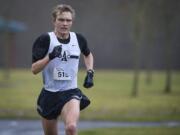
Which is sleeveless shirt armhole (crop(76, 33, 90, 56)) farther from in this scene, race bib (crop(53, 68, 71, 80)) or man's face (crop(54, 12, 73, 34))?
race bib (crop(53, 68, 71, 80))

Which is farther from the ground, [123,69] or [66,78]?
[66,78]

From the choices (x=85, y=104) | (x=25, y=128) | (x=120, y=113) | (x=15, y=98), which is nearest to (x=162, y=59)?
(x=15, y=98)

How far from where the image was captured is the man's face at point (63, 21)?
766 centimetres

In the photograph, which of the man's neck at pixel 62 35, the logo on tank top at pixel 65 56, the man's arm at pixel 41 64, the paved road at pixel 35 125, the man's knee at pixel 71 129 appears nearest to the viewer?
the man's knee at pixel 71 129

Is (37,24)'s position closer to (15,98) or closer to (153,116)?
(15,98)

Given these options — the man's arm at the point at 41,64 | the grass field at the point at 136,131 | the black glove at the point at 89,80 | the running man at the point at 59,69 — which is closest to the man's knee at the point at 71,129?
the running man at the point at 59,69

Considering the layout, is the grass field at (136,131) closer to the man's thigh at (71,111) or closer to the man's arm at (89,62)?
the man's arm at (89,62)

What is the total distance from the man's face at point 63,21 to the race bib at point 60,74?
0.49 metres

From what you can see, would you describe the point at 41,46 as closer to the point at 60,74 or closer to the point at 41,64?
the point at 41,64

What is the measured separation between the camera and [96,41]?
4994 cm

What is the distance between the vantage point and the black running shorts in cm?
776

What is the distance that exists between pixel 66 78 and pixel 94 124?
7.51 m

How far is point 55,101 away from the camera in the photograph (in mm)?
7820

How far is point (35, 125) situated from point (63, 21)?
7.36 m
